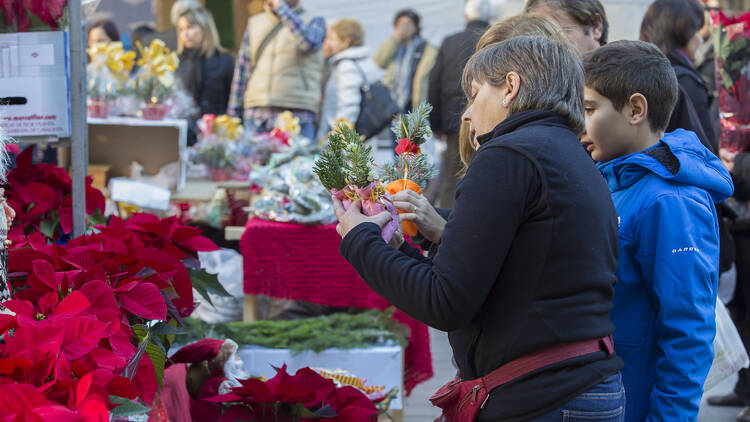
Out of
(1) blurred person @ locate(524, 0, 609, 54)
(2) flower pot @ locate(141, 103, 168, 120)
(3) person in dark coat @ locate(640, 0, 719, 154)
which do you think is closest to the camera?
(1) blurred person @ locate(524, 0, 609, 54)

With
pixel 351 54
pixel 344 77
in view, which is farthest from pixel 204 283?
pixel 351 54

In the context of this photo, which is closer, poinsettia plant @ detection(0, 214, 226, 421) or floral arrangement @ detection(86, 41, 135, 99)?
poinsettia plant @ detection(0, 214, 226, 421)

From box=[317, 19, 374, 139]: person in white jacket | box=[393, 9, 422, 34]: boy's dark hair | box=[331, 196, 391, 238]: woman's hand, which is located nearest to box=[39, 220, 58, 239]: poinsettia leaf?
box=[331, 196, 391, 238]: woman's hand

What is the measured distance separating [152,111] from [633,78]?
3198 millimetres

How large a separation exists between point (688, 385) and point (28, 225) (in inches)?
64.6

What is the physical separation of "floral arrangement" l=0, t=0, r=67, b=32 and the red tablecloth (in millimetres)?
1690

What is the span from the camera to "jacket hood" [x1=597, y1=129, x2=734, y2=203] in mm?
1824

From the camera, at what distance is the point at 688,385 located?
173cm

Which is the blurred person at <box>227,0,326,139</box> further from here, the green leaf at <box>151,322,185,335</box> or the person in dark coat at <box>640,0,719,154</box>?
the green leaf at <box>151,322,185,335</box>

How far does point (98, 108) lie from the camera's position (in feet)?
14.4

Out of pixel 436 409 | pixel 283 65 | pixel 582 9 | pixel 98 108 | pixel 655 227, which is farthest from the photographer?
pixel 283 65

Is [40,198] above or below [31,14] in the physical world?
below

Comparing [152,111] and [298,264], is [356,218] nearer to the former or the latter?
[298,264]

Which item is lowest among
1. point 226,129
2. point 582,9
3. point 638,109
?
point 226,129
